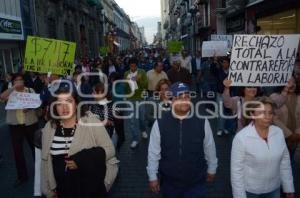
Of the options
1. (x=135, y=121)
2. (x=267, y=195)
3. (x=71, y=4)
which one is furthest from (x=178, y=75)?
(x=71, y=4)

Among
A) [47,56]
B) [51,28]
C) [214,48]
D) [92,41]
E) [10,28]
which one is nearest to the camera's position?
[47,56]

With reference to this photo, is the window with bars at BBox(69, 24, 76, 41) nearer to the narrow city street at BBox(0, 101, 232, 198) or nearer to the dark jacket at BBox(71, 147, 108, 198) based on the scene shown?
the narrow city street at BBox(0, 101, 232, 198)

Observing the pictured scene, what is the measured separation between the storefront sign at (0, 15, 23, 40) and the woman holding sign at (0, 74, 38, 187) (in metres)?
14.0

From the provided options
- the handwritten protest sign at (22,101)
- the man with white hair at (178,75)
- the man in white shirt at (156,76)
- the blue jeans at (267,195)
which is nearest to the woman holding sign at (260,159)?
the blue jeans at (267,195)

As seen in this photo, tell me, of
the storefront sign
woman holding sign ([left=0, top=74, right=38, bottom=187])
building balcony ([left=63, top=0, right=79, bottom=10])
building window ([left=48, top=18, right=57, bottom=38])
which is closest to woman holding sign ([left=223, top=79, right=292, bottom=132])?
woman holding sign ([left=0, top=74, right=38, bottom=187])

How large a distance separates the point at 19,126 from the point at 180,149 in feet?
12.0

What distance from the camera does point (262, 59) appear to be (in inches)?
225

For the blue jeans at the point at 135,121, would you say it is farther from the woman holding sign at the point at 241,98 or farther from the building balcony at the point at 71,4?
the building balcony at the point at 71,4

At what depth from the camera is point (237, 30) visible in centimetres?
2566

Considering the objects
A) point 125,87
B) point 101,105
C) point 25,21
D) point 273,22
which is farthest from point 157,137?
point 25,21

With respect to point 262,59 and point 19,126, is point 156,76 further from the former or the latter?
point 262,59

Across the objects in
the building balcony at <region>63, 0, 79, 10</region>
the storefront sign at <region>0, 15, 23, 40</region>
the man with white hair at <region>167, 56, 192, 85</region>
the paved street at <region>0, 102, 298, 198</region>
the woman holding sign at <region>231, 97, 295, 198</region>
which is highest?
the building balcony at <region>63, 0, 79, 10</region>

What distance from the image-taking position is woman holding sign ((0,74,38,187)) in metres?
6.51

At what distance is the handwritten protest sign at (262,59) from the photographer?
561cm
